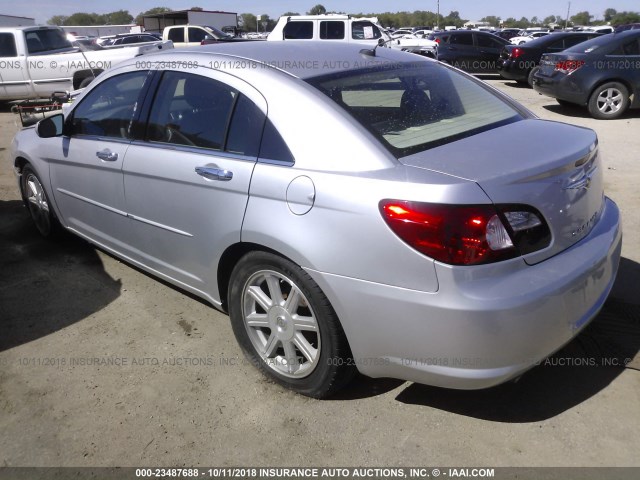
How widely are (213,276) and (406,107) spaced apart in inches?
54.8

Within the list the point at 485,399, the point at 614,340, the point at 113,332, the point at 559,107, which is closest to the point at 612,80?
the point at 559,107

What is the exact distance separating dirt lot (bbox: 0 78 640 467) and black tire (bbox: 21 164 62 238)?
3.58 ft

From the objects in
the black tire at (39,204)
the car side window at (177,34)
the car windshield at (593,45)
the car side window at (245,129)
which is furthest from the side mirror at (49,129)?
the car side window at (177,34)

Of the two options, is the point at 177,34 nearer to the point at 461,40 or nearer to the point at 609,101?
the point at 461,40

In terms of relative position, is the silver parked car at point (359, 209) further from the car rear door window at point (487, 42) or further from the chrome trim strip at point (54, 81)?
the car rear door window at point (487, 42)

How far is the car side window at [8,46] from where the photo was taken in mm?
12766

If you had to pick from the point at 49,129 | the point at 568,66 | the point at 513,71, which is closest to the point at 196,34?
the point at 513,71

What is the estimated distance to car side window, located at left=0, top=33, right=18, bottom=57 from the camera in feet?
41.9

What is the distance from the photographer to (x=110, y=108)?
3904 mm

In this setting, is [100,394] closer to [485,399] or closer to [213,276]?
[213,276]

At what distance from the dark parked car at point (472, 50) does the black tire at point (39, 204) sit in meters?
14.3

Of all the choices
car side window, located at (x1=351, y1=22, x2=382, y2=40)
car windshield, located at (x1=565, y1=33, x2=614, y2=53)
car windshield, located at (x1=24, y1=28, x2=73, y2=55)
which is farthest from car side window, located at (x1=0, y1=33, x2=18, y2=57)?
car windshield, located at (x1=565, y1=33, x2=614, y2=53)

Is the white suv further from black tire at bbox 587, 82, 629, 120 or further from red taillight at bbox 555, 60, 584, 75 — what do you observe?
black tire at bbox 587, 82, 629, 120

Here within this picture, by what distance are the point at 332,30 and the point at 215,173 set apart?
48.1ft
